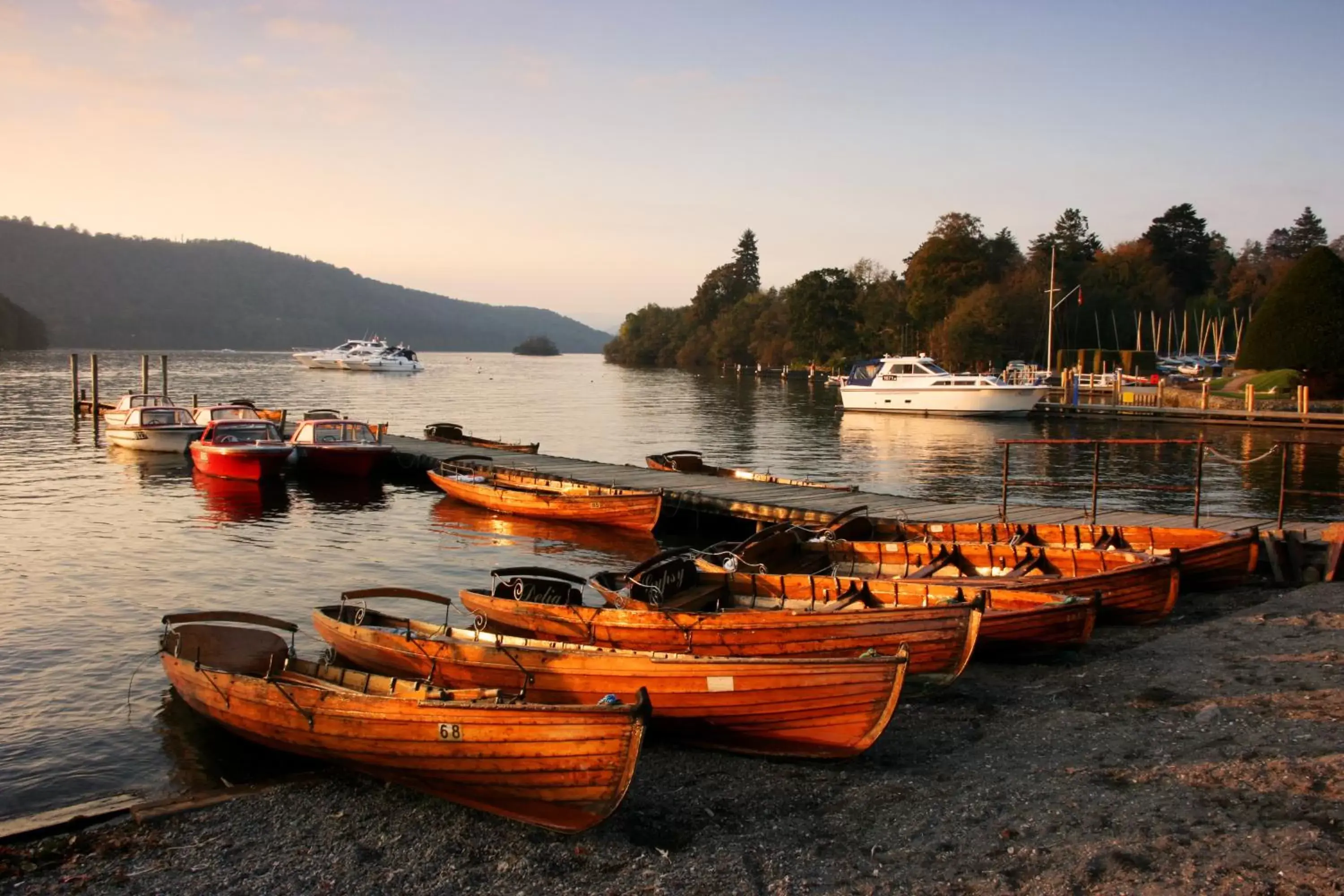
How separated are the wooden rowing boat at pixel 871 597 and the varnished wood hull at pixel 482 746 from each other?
175 inches

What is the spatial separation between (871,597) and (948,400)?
181 ft

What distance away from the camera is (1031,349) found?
97.2 meters

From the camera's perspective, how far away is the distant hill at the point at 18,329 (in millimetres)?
179375

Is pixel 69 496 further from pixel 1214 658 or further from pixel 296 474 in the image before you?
pixel 1214 658

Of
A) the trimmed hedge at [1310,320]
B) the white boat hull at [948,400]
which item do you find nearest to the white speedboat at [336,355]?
the white boat hull at [948,400]

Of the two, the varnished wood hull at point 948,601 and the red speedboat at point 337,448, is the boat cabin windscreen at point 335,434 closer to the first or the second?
the red speedboat at point 337,448

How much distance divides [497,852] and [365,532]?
1916 cm

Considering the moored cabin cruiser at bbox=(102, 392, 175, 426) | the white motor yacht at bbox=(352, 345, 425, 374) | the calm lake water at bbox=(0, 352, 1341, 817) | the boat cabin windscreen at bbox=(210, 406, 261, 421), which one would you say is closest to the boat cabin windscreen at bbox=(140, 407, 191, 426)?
the moored cabin cruiser at bbox=(102, 392, 175, 426)

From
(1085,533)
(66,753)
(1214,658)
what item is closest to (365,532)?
(66,753)

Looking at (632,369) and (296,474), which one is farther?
(632,369)

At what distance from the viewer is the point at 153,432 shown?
4072cm

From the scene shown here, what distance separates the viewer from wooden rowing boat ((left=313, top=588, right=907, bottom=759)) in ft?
33.3

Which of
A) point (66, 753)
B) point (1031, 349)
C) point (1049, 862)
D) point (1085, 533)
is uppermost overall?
point (1031, 349)

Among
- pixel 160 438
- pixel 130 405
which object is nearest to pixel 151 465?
pixel 160 438
